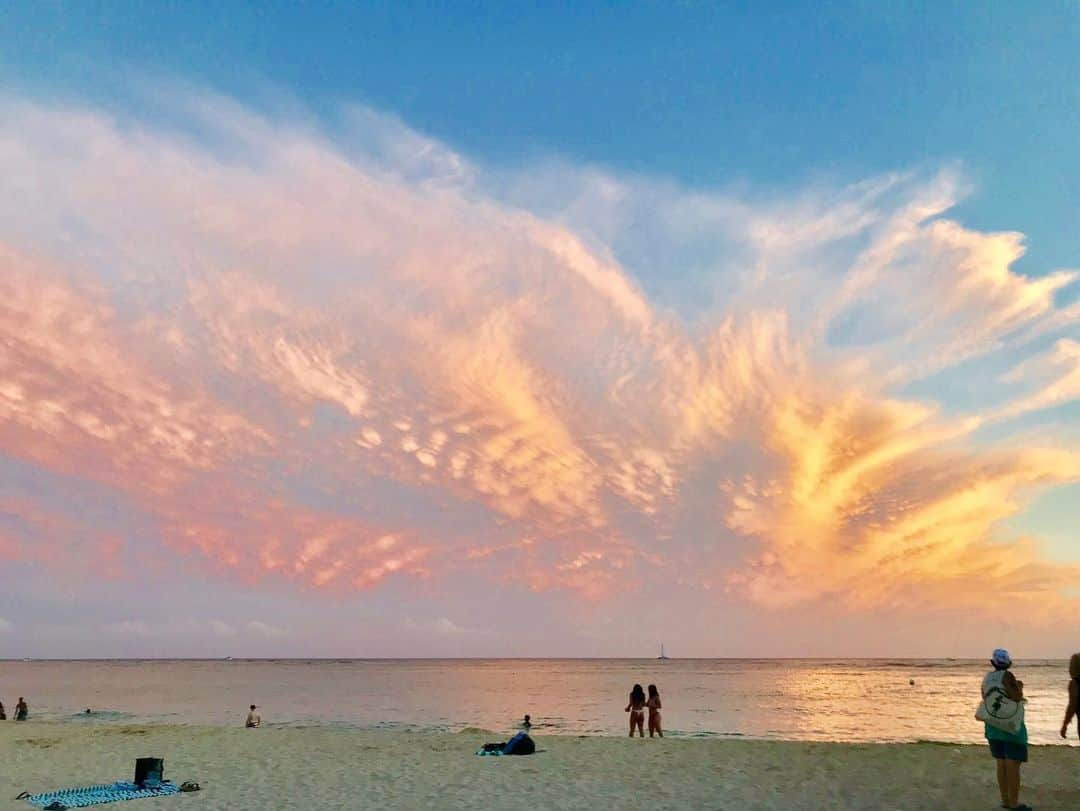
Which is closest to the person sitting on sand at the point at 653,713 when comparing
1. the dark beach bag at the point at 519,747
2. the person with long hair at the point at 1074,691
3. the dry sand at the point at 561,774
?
the dry sand at the point at 561,774

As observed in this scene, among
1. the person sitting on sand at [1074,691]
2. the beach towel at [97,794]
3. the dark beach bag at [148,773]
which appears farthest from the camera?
the dark beach bag at [148,773]

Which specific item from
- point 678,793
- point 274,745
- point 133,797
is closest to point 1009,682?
point 678,793

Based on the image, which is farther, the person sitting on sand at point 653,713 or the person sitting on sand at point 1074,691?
the person sitting on sand at point 653,713

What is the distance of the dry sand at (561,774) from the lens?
44.8 ft

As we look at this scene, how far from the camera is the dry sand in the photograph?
1366cm

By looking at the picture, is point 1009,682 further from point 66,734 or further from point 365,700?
point 365,700

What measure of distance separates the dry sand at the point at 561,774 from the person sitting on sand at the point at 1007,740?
70 cm

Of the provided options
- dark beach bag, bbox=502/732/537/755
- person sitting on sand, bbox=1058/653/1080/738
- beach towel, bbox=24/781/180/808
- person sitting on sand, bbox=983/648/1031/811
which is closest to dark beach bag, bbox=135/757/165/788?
beach towel, bbox=24/781/180/808

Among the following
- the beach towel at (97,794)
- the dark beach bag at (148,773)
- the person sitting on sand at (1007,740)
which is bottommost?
the beach towel at (97,794)

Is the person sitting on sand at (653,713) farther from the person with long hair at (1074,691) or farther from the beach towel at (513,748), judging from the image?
the person with long hair at (1074,691)

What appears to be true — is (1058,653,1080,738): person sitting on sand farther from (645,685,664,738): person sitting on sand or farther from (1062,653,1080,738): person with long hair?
(645,685,664,738): person sitting on sand

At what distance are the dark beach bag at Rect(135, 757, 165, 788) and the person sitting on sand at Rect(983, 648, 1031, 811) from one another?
14289mm

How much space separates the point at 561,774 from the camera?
645 inches

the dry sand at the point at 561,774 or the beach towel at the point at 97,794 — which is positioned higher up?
the beach towel at the point at 97,794
